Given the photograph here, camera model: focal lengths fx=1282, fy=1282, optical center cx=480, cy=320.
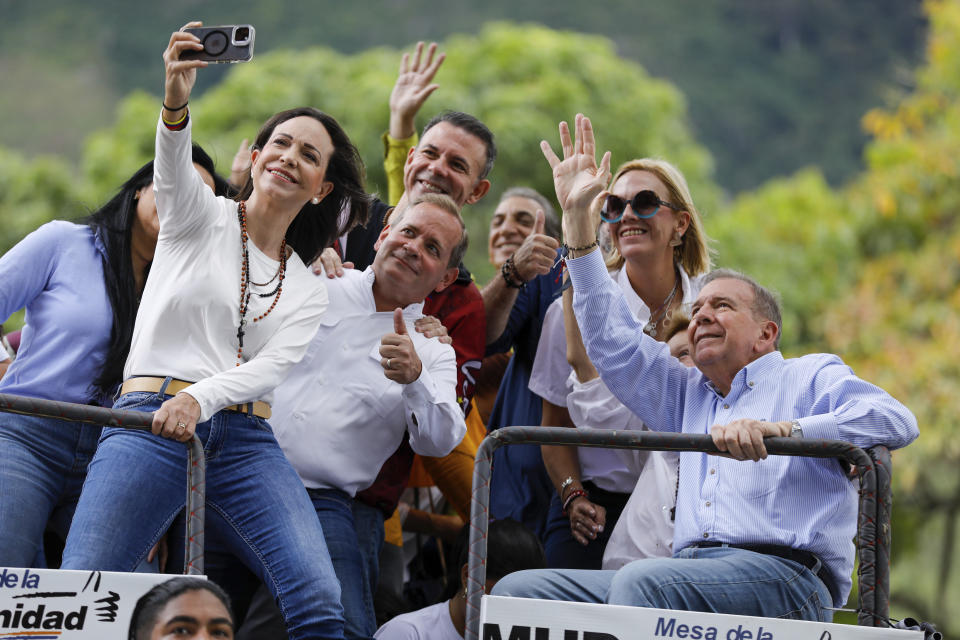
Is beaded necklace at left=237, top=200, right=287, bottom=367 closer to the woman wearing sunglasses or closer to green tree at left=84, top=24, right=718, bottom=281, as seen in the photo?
the woman wearing sunglasses

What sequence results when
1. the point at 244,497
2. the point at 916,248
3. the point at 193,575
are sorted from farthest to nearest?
the point at 916,248 < the point at 244,497 < the point at 193,575

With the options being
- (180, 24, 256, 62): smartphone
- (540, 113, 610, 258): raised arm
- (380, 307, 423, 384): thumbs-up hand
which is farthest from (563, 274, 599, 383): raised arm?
(180, 24, 256, 62): smartphone

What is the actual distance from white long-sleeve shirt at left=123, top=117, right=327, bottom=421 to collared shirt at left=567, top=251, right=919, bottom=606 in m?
1.14

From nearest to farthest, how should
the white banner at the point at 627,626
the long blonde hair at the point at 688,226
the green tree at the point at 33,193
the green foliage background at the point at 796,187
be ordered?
the white banner at the point at 627,626
the long blonde hair at the point at 688,226
the green foliage background at the point at 796,187
the green tree at the point at 33,193

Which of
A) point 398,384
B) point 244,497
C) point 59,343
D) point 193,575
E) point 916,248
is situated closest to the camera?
point 193,575

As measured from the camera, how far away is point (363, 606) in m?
4.55

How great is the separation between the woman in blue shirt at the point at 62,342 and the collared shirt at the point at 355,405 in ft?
2.17

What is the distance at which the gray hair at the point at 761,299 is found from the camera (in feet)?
15.5

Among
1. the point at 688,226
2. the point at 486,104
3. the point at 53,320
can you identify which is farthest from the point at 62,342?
the point at 486,104

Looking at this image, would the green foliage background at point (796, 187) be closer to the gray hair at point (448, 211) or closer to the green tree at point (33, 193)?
the green tree at point (33, 193)

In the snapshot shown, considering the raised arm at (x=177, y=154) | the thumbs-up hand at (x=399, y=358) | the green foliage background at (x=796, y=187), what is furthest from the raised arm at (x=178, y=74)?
the green foliage background at (x=796, y=187)

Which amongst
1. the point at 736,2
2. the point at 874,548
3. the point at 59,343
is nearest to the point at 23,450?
the point at 59,343

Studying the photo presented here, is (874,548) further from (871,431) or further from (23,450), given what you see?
(23,450)

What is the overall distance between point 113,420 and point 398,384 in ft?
4.08
